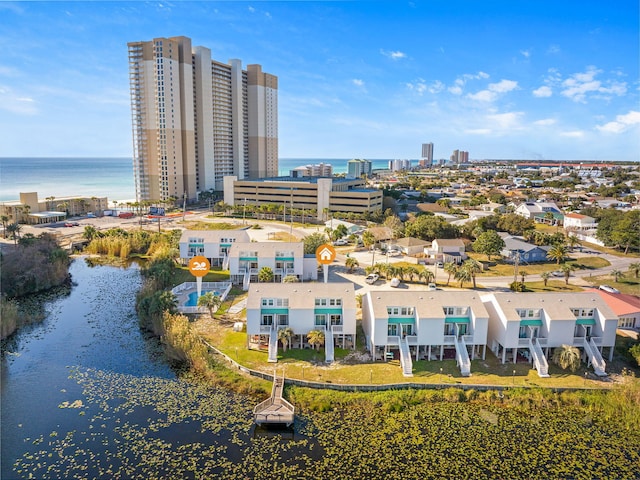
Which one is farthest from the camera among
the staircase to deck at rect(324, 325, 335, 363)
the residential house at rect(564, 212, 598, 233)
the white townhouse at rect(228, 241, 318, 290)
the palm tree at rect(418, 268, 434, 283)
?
the residential house at rect(564, 212, 598, 233)

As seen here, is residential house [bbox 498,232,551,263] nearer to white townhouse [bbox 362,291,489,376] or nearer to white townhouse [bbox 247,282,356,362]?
white townhouse [bbox 362,291,489,376]

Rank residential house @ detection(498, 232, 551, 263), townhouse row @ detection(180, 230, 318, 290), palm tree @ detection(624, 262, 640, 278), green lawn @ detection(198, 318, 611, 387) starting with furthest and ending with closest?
residential house @ detection(498, 232, 551, 263) < palm tree @ detection(624, 262, 640, 278) < townhouse row @ detection(180, 230, 318, 290) < green lawn @ detection(198, 318, 611, 387)

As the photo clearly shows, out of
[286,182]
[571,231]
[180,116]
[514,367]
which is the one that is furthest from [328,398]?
[180,116]

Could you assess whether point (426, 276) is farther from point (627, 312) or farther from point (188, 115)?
point (188, 115)

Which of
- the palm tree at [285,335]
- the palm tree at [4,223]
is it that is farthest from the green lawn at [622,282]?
the palm tree at [4,223]

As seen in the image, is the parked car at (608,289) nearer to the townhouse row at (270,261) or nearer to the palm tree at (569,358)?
the palm tree at (569,358)

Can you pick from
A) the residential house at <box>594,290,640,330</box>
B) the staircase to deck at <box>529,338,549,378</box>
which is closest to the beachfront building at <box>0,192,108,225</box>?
the staircase to deck at <box>529,338,549,378</box>
